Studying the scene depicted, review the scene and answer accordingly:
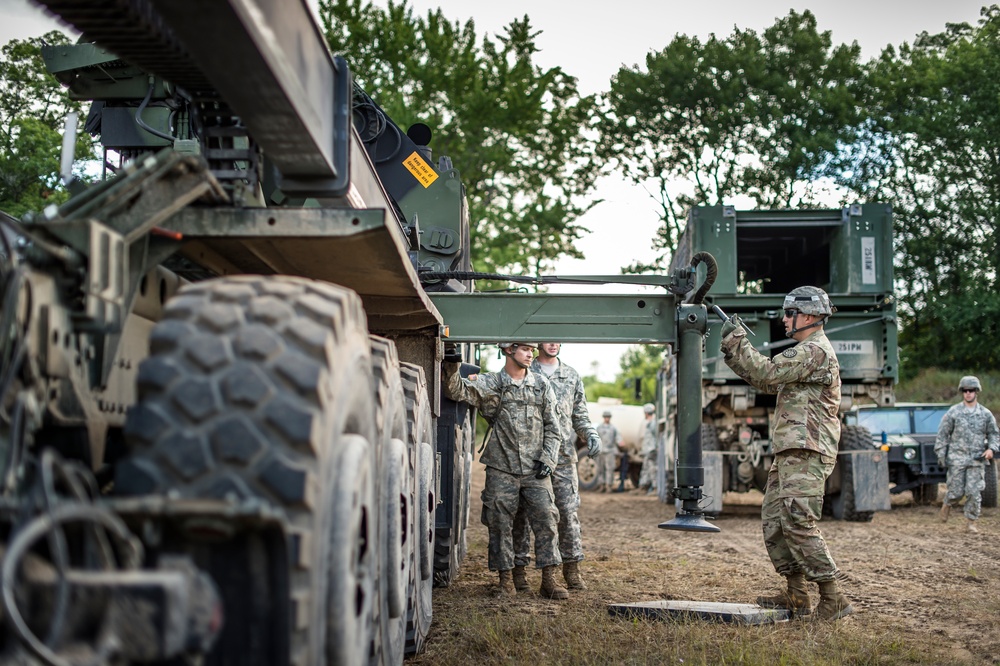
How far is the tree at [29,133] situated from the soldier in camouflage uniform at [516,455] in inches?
126

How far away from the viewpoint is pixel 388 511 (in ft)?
13.3

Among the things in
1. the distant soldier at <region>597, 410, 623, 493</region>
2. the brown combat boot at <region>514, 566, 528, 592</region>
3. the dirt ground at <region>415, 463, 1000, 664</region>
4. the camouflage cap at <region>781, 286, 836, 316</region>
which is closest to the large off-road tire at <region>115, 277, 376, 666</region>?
the dirt ground at <region>415, 463, 1000, 664</region>

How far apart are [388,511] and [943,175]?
30.8m

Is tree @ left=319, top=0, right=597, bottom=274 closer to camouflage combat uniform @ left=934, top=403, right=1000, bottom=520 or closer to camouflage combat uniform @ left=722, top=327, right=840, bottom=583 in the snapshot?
camouflage combat uniform @ left=934, top=403, right=1000, bottom=520

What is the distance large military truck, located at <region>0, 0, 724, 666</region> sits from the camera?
2.38 meters

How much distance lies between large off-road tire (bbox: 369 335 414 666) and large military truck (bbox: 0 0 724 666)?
0.04 feet

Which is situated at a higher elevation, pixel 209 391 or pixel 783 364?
pixel 783 364

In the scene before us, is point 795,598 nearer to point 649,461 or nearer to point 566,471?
point 566,471

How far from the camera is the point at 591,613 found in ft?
22.8

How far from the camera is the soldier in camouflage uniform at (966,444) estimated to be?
14688 mm

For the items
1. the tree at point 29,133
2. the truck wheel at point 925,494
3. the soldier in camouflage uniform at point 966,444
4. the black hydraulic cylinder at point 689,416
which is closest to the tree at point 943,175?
the truck wheel at point 925,494

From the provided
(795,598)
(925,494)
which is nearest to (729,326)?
(795,598)

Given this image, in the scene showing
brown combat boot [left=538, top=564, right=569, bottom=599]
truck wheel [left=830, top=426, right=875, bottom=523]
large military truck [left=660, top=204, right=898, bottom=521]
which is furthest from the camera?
truck wheel [left=830, top=426, right=875, bottom=523]

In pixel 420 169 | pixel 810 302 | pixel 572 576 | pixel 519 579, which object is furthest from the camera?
pixel 420 169
